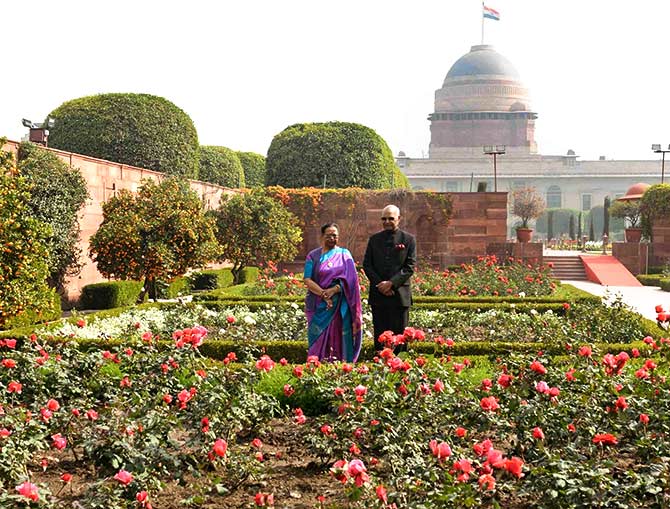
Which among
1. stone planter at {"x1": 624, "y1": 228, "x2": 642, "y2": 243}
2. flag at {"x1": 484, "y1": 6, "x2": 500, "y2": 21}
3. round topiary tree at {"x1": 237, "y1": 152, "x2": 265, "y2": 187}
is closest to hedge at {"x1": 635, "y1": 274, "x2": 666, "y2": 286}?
stone planter at {"x1": 624, "y1": 228, "x2": 642, "y2": 243}

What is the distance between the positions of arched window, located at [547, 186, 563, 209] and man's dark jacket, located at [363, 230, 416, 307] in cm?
5551

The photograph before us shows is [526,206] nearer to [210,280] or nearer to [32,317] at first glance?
[210,280]

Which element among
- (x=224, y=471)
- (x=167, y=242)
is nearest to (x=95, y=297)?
(x=167, y=242)

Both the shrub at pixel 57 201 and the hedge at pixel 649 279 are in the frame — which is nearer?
the shrub at pixel 57 201

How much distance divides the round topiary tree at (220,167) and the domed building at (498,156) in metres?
21.1

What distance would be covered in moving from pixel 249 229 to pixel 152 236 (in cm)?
412

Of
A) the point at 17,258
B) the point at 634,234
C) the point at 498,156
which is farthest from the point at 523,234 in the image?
the point at 498,156

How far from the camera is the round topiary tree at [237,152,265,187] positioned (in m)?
32.4

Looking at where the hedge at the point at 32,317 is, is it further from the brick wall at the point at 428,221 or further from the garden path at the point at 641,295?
the brick wall at the point at 428,221

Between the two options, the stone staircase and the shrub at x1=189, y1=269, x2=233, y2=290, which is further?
the stone staircase

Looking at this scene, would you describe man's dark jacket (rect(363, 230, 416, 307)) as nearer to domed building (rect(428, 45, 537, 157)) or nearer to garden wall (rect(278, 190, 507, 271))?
garden wall (rect(278, 190, 507, 271))

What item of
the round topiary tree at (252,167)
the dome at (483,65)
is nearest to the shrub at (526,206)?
the round topiary tree at (252,167)

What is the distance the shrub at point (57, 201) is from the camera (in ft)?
41.3

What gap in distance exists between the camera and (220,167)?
27578 millimetres
